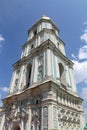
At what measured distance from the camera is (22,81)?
26.0 metres

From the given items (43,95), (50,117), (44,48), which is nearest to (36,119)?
(50,117)

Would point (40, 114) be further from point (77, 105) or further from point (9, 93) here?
point (9, 93)

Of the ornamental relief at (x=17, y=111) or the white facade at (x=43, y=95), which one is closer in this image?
the white facade at (x=43, y=95)

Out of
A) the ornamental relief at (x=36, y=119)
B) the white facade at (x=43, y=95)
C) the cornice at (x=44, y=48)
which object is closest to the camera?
the ornamental relief at (x=36, y=119)

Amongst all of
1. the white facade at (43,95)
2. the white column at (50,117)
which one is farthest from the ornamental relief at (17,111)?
the white column at (50,117)

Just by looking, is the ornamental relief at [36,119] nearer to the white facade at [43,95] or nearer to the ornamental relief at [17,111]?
the white facade at [43,95]

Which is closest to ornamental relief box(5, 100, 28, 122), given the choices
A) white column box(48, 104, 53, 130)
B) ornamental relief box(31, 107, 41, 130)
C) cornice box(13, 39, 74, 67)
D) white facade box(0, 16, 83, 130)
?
white facade box(0, 16, 83, 130)

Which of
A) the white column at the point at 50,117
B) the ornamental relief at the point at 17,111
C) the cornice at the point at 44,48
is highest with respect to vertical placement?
the cornice at the point at 44,48

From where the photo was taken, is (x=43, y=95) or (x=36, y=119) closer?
(x=36, y=119)

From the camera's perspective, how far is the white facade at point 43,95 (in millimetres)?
18953

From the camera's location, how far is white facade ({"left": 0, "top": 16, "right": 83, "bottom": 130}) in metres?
19.0

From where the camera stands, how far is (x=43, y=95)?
65.1ft

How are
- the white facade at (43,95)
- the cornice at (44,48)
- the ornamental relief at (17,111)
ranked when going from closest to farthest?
1. the white facade at (43,95)
2. the ornamental relief at (17,111)
3. the cornice at (44,48)

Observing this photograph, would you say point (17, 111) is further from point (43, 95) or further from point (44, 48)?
point (44, 48)
